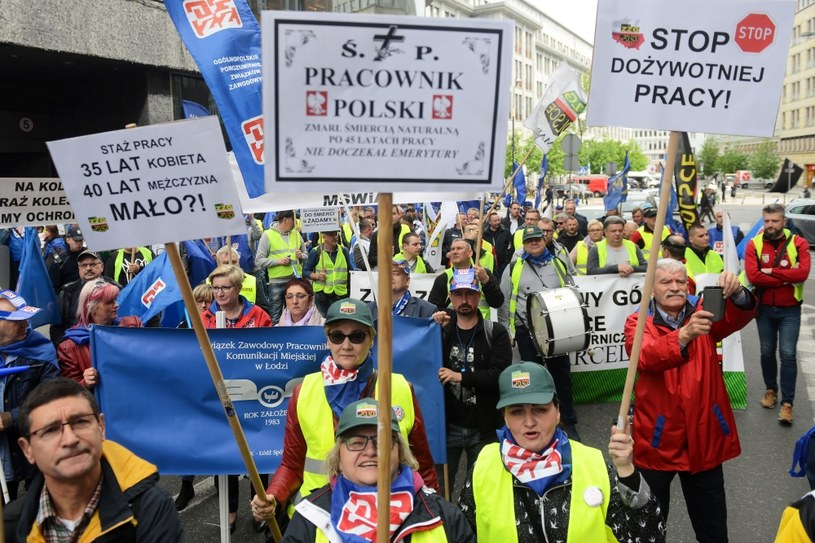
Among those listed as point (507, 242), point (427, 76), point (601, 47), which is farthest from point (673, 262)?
point (507, 242)

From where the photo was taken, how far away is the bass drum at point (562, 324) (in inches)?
222

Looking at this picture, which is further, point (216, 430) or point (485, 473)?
point (216, 430)

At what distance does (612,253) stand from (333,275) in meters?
3.63

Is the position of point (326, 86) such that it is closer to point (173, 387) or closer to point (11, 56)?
point (173, 387)

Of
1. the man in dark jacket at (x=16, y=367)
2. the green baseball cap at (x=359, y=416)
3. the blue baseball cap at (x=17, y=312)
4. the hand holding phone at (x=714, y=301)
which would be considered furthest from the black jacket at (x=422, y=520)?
the blue baseball cap at (x=17, y=312)

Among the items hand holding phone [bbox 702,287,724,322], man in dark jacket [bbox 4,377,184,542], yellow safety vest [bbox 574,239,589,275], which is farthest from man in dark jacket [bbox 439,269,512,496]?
yellow safety vest [bbox 574,239,589,275]

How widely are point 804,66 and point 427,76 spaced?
308 feet

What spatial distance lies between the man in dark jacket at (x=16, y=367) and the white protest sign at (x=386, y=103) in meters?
2.83

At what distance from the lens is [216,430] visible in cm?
418

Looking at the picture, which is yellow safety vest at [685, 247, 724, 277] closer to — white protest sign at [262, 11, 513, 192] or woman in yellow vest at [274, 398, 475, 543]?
woman in yellow vest at [274, 398, 475, 543]

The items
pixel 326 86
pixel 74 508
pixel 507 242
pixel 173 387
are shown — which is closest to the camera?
pixel 326 86

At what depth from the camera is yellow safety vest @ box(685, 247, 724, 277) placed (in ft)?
22.8

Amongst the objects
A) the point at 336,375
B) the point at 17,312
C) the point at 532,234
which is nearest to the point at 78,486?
the point at 336,375

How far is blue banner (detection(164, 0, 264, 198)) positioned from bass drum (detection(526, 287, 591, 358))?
260cm
